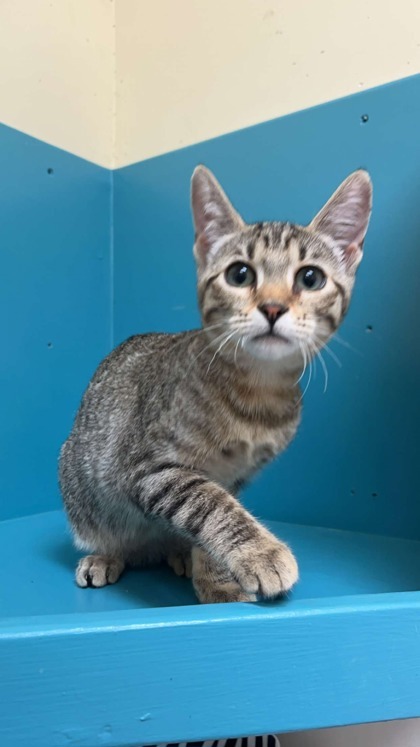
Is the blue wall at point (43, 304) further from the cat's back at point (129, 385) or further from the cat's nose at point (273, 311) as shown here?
the cat's nose at point (273, 311)

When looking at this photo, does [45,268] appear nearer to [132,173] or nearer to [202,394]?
[132,173]

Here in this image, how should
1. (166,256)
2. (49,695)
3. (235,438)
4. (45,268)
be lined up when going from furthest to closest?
(166,256) < (45,268) < (235,438) < (49,695)

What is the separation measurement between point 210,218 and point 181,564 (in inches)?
22.5

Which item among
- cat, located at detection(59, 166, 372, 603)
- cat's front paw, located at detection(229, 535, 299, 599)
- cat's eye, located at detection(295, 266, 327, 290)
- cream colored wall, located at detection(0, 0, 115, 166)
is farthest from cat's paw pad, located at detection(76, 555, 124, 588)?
cream colored wall, located at detection(0, 0, 115, 166)

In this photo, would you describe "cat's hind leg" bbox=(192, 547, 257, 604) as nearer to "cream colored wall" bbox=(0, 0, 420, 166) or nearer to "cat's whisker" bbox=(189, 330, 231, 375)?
"cat's whisker" bbox=(189, 330, 231, 375)

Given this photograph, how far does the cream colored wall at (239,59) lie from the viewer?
1135mm

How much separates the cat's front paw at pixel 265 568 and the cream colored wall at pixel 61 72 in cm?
109

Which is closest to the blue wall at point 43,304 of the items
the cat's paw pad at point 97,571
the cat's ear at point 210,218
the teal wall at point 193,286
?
the teal wall at point 193,286

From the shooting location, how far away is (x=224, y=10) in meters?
1.35

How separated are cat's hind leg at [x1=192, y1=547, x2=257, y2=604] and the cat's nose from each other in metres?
0.32

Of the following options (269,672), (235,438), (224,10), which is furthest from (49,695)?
(224,10)

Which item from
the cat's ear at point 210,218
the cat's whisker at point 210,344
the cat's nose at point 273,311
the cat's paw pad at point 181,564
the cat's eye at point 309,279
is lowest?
the cat's paw pad at point 181,564

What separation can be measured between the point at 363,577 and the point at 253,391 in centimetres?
33

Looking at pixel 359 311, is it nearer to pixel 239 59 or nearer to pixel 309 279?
pixel 309 279
